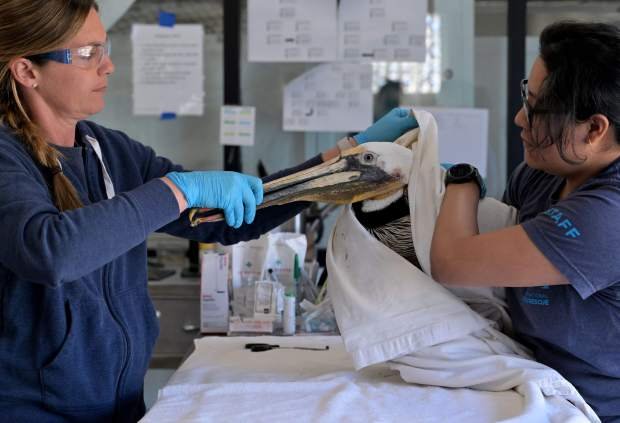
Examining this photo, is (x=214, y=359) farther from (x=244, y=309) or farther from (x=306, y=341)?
(x=244, y=309)

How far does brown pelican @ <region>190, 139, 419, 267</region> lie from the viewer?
1398mm

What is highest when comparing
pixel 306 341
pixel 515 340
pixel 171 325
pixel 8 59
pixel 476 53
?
pixel 476 53

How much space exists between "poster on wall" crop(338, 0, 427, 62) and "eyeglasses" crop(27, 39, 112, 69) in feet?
6.18

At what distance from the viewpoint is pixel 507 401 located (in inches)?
46.9

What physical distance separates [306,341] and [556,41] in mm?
892

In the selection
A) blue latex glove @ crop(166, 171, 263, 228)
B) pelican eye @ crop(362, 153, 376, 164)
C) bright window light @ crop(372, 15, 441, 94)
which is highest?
bright window light @ crop(372, 15, 441, 94)

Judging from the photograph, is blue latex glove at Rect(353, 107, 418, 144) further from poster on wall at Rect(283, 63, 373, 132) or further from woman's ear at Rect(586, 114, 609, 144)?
poster on wall at Rect(283, 63, 373, 132)

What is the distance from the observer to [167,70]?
331 cm

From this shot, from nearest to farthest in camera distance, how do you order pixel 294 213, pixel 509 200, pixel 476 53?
pixel 509 200, pixel 294 213, pixel 476 53

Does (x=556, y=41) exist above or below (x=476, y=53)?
below

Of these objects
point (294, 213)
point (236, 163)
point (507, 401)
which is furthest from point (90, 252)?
point (236, 163)

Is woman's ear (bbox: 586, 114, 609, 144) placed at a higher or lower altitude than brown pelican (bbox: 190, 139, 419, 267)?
higher

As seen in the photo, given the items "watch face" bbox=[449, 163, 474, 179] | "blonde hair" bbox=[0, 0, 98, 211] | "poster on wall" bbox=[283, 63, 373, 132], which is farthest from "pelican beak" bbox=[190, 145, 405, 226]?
"poster on wall" bbox=[283, 63, 373, 132]

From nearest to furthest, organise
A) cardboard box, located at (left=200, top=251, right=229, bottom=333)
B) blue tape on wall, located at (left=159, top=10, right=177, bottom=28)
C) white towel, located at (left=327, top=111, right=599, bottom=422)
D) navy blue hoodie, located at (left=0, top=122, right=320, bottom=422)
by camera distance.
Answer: navy blue hoodie, located at (left=0, top=122, right=320, bottom=422)
white towel, located at (left=327, top=111, right=599, bottom=422)
cardboard box, located at (left=200, top=251, right=229, bottom=333)
blue tape on wall, located at (left=159, top=10, right=177, bottom=28)
